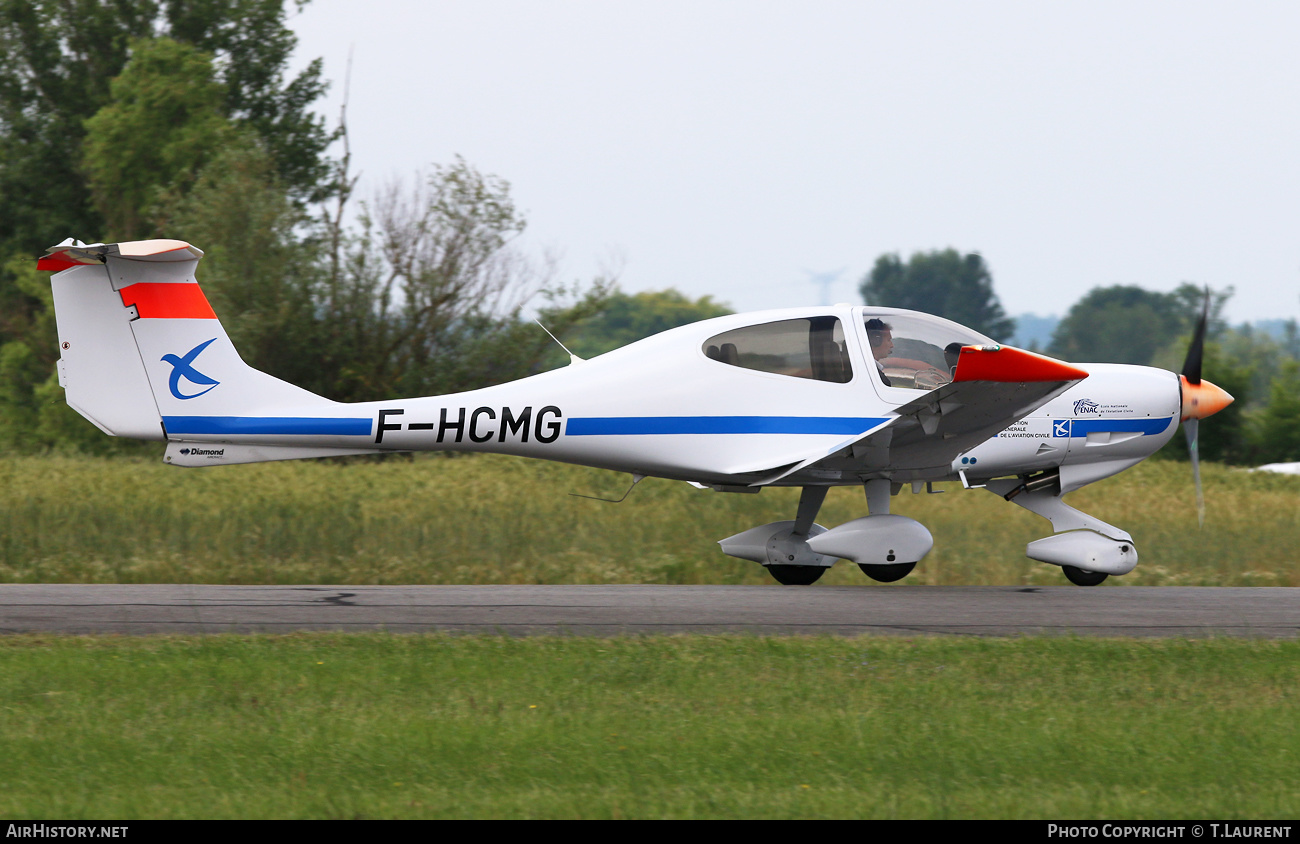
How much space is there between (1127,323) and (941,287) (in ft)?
44.6

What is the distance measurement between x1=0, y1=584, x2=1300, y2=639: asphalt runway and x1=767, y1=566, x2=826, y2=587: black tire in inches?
26.3

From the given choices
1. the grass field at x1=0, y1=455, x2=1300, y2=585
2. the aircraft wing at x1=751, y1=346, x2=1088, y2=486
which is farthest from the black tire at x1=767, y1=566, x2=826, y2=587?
the aircraft wing at x1=751, y1=346, x2=1088, y2=486

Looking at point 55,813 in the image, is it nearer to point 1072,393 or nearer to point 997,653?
point 997,653

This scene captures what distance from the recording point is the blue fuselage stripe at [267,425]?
9.51 m

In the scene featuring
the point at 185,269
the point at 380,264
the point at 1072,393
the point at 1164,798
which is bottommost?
the point at 1164,798

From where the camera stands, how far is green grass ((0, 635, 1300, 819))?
4375 millimetres

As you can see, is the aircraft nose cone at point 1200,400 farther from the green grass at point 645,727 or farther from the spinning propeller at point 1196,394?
the green grass at point 645,727

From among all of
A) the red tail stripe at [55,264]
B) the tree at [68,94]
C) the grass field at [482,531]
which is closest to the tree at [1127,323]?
the tree at [68,94]

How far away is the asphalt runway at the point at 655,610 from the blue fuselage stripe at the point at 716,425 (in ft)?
4.26

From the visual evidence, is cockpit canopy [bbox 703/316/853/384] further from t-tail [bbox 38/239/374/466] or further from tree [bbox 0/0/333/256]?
tree [bbox 0/0/333/256]

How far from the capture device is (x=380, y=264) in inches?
935

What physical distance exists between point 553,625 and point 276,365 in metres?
16.9

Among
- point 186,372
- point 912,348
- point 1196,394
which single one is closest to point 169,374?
point 186,372
